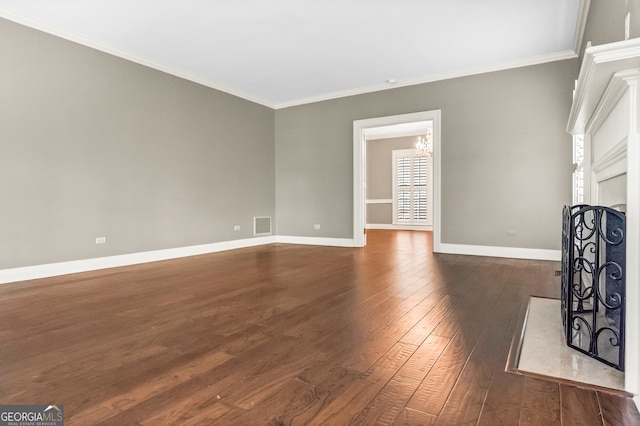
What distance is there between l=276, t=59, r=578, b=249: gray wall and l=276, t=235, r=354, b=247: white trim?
0.15 m

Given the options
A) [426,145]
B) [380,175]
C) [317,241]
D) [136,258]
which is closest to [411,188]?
[380,175]

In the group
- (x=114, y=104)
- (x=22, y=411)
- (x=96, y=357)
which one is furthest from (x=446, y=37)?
(x=22, y=411)

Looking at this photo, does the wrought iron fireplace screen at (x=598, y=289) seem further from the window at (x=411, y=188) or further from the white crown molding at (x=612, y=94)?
the window at (x=411, y=188)

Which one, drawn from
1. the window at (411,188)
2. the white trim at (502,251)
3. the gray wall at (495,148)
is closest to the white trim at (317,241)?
the gray wall at (495,148)

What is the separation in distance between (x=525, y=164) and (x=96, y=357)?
5.41 metres

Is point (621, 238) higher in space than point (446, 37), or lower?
lower

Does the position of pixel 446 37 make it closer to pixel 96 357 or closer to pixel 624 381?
pixel 624 381

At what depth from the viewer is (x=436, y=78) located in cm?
558

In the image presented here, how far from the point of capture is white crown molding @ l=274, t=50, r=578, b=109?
4.81 metres

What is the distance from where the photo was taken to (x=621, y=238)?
Answer: 1.56 metres

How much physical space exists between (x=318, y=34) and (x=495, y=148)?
3054 millimetres

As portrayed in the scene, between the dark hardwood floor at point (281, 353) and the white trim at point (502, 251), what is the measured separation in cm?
133

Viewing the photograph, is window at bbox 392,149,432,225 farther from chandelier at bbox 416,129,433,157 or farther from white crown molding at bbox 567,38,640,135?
white crown molding at bbox 567,38,640,135

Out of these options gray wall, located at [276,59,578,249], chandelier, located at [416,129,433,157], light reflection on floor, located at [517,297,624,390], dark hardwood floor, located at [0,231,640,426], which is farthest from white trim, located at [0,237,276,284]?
chandelier, located at [416,129,433,157]
